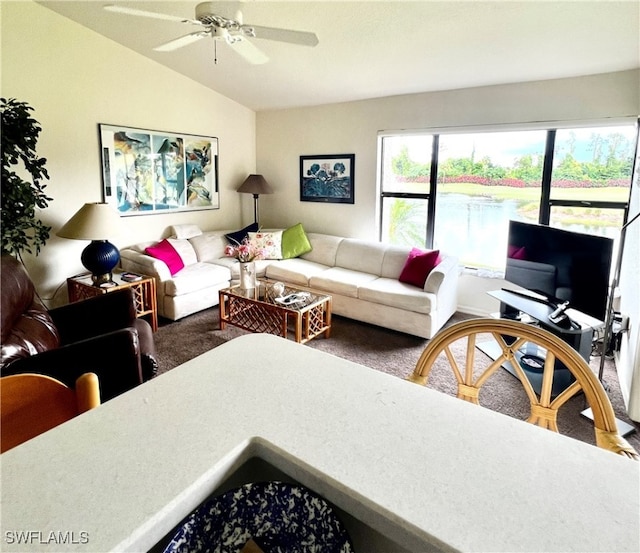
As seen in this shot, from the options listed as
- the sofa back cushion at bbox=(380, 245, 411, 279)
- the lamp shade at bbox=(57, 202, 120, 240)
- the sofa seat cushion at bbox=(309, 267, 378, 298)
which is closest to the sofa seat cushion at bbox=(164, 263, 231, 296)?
the lamp shade at bbox=(57, 202, 120, 240)

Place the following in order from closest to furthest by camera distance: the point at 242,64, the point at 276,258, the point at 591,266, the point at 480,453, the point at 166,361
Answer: the point at 480,453, the point at 591,266, the point at 166,361, the point at 242,64, the point at 276,258

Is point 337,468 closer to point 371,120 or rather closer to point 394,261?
point 394,261

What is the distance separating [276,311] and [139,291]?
1.37m

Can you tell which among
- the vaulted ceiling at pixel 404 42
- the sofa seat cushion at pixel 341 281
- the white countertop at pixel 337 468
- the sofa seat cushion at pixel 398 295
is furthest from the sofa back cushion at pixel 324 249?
the white countertop at pixel 337 468

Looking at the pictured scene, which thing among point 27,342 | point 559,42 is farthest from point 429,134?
point 27,342

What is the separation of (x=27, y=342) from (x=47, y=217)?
7.31ft

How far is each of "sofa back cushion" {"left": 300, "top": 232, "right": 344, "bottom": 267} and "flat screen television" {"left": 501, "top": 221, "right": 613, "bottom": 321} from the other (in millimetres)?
2003

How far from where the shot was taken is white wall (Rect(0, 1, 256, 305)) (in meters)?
3.48

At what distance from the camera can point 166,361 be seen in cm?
330

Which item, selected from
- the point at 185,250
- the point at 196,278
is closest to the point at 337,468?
the point at 196,278

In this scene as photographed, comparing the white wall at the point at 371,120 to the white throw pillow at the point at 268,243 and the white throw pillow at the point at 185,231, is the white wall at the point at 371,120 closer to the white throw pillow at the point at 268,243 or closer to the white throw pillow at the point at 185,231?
the white throw pillow at the point at 268,243

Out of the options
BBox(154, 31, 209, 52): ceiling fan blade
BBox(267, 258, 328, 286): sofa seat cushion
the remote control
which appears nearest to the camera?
BBox(154, 31, 209, 52): ceiling fan blade

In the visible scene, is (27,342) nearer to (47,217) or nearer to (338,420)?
(338,420)

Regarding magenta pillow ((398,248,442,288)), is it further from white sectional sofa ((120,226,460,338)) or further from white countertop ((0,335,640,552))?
white countertop ((0,335,640,552))
